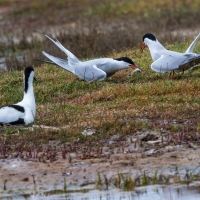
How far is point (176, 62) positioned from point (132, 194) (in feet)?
14.0

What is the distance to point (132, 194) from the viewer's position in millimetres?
6793

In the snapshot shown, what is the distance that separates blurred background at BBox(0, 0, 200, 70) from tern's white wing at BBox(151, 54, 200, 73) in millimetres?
3936

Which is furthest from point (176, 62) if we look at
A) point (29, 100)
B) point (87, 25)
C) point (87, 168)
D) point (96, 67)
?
point (87, 25)

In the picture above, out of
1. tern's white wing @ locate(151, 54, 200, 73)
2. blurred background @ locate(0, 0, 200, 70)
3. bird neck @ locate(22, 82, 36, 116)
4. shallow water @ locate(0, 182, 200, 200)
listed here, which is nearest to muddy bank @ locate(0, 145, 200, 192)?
shallow water @ locate(0, 182, 200, 200)

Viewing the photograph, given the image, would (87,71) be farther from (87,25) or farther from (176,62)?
(87,25)

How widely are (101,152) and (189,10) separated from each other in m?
15.9

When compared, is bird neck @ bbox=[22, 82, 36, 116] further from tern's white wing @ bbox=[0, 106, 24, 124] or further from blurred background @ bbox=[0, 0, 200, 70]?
blurred background @ bbox=[0, 0, 200, 70]

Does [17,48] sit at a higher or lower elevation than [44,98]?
higher

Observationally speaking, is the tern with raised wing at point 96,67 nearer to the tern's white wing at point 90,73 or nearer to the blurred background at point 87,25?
the tern's white wing at point 90,73

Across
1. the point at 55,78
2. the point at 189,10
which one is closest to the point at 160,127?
the point at 55,78

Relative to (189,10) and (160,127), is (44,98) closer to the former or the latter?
(160,127)

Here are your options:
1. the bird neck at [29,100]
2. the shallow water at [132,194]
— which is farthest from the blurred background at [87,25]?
the shallow water at [132,194]

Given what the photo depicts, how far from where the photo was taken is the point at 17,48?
19719mm

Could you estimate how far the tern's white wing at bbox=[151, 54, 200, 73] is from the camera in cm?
1066
